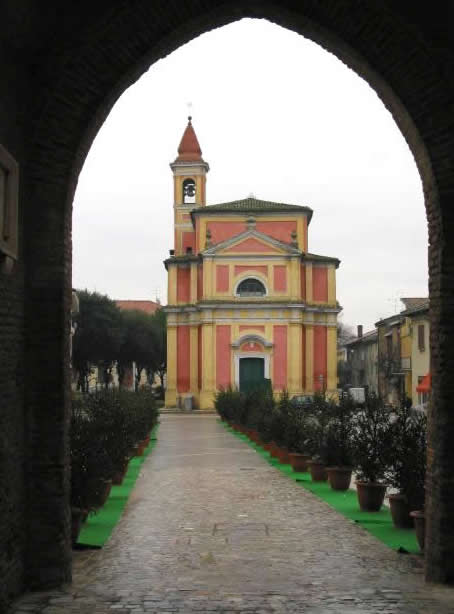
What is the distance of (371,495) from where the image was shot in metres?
11.7

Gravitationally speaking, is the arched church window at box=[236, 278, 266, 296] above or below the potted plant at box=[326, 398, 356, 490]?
above

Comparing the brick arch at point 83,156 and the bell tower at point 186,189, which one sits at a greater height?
the bell tower at point 186,189

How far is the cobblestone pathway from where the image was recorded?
22.1 ft

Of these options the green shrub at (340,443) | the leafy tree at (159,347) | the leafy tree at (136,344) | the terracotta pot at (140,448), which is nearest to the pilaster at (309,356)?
the leafy tree at (136,344)

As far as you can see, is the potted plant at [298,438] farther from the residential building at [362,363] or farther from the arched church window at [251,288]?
the residential building at [362,363]

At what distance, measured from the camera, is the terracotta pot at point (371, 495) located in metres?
11.6

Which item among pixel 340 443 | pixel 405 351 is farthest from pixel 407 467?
pixel 405 351

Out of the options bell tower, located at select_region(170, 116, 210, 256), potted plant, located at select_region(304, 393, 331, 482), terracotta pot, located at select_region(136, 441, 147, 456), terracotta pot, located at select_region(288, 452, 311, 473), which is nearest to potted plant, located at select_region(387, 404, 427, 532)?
potted plant, located at select_region(304, 393, 331, 482)

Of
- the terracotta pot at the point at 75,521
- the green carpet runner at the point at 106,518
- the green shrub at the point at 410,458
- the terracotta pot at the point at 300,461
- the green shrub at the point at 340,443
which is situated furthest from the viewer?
the terracotta pot at the point at 300,461

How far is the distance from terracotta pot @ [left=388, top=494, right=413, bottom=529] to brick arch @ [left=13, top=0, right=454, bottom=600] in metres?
2.48

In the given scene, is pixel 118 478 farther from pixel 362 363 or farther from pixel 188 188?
pixel 362 363

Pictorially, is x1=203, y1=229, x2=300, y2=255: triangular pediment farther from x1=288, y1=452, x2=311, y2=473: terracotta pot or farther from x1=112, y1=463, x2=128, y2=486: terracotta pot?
x1=112, y1=463, x2=128, y2=486: terracotta pot

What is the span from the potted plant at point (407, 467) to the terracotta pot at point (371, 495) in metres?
1.03

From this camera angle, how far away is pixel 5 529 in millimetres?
6371
